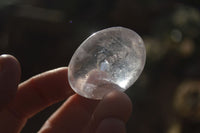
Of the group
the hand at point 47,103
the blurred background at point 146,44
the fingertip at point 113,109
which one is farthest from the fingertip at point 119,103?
the blurred background at point 146,44

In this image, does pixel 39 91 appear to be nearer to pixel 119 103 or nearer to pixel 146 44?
pixel 119 103

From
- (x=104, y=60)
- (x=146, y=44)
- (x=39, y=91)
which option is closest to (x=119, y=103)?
(x=104, y=60)

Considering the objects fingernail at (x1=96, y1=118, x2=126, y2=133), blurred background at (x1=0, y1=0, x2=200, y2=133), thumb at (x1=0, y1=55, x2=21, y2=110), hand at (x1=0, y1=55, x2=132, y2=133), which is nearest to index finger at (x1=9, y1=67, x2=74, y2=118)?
hand at (x1=0, y1=55, x2=132, y2=133)

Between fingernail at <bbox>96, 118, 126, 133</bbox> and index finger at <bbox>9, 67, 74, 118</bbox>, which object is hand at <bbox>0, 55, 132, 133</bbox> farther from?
fingernail at <bbox>96, 118, 126, 133</bbox>

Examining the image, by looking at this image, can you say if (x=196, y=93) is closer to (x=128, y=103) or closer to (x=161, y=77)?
(x=161, y=77)

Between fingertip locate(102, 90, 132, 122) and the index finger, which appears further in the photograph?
the index finger

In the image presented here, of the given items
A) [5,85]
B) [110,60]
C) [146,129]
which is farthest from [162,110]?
[5,85]
